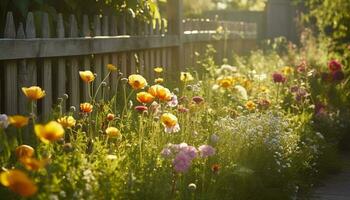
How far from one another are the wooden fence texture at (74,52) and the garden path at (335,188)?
80.8 inches

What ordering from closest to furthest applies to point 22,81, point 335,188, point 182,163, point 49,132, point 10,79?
1. point 49,132
2. point 182,163
3. point 10,79
4. point 22,81
5. point 335,188

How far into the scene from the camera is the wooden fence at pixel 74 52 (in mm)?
4828

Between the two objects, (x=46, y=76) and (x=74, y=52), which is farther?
(x=74, y=52)

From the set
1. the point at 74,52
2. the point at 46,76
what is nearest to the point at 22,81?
the point at 46,76

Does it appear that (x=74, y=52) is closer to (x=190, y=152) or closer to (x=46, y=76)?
(x=46, y=76)

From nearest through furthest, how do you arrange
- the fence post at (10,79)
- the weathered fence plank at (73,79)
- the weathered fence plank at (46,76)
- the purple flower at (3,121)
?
the purple flower at (3,121)
the fence post at (10,79)
the weathered fence plank at (46,76)
the weathered fence plank at (73,79)

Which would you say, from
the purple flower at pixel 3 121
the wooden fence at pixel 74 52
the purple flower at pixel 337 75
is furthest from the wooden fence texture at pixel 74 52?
the purple flower at pixel 337 75

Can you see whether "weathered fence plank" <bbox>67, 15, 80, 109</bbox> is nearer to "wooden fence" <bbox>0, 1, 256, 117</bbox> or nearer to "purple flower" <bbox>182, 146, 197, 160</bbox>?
"wooden fence" <bbox>0, 1, 256, 117</bbox>

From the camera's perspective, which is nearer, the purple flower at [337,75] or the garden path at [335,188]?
the garden path at [335,188]

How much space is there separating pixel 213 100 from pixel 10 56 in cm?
302

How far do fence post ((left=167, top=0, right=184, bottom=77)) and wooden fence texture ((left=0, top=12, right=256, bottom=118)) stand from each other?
0.01 metres

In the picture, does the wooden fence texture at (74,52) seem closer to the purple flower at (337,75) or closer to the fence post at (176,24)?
the fence post at (176,24)

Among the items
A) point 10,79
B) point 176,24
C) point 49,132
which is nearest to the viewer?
point 49,132

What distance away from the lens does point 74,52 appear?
18.3 ft
